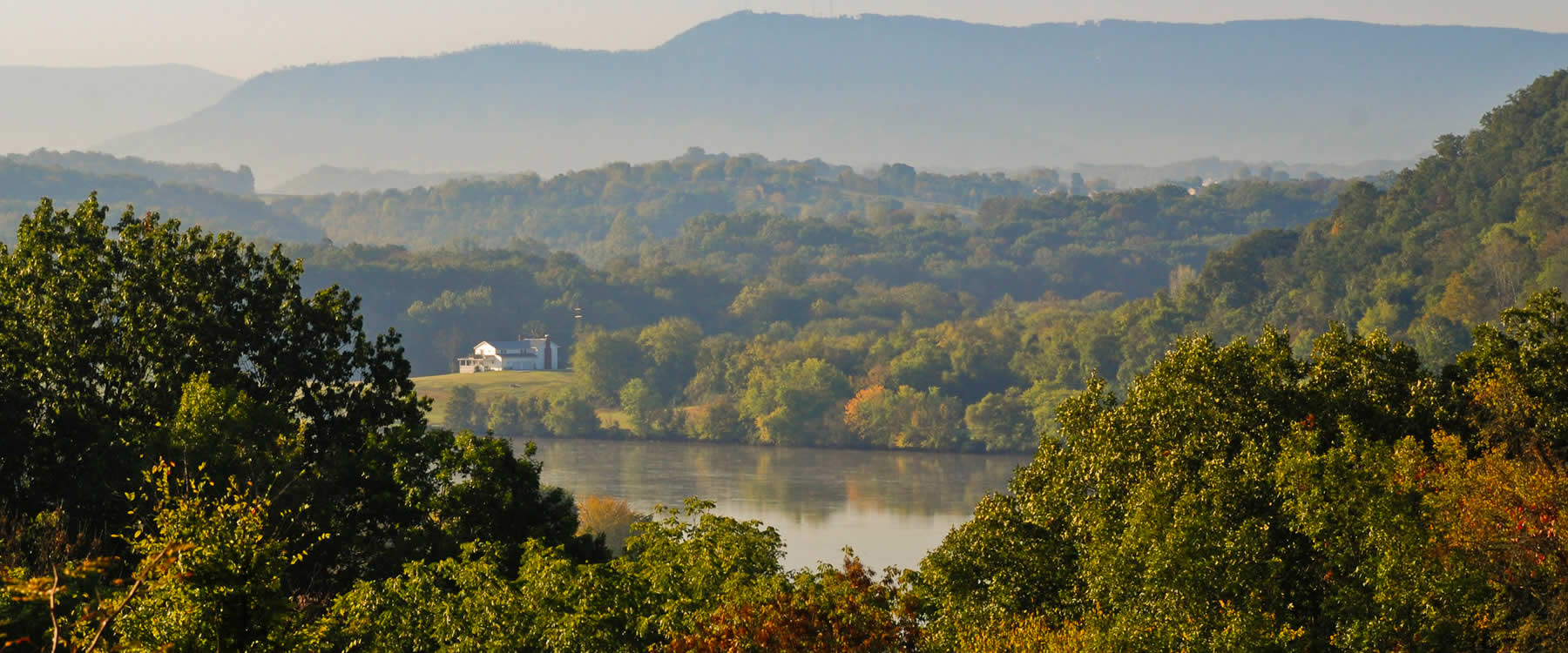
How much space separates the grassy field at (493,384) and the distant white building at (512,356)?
7.15m

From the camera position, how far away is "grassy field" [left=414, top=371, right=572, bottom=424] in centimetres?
11306

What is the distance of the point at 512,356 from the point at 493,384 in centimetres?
1782

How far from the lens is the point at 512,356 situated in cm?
13875

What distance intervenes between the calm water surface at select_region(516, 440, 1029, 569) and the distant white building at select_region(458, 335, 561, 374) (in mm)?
29596

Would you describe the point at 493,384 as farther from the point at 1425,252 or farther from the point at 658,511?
the point at 658,511

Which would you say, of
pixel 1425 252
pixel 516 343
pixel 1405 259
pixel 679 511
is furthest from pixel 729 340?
pixel 679 511

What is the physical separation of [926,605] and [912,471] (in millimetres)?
69100

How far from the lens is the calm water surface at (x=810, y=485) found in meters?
66.6

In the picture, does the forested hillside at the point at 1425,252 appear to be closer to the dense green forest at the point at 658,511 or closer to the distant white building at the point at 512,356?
the distant white building at the point at 512,356

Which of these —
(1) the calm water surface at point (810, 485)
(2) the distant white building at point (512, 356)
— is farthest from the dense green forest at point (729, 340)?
(1) the calm water surface at point (810, 485)

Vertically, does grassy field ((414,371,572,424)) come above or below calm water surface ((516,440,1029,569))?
above

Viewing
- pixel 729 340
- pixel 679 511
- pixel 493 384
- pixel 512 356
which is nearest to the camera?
pixel 679 511

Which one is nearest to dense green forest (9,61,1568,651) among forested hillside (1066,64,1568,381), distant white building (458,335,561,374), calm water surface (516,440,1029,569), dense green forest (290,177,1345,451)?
calm water surface (516,440,1029,569)

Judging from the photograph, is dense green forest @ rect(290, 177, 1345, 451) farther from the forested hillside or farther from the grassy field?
the forested hillside
